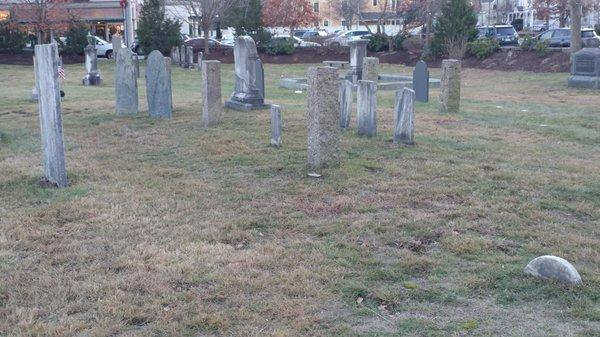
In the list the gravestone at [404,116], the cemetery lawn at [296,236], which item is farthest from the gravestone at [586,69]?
the gravestone at [404,116]

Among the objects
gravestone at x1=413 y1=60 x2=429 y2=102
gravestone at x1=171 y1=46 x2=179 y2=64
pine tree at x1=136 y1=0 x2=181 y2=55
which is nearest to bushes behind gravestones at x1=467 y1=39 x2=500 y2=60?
gravestone at x1=171 y1=46 x2=179 y2=64

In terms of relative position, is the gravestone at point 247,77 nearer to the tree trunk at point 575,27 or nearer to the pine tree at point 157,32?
the tree trunk at point 575,27

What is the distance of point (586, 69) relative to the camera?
21.7 meters

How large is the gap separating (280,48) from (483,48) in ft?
34.8

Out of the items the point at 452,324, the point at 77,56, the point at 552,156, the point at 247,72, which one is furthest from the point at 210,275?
the point at 77,56

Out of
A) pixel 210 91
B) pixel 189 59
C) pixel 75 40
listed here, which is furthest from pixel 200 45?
pixel 210 91

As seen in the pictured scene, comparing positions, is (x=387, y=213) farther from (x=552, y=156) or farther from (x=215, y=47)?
(x=215, y=47)

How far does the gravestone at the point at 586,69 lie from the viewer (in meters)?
21.1

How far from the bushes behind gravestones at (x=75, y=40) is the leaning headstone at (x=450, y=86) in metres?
26.5

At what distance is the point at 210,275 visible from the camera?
518 centimetres

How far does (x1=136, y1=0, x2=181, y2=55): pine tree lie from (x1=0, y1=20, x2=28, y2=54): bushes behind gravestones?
6.12 metres

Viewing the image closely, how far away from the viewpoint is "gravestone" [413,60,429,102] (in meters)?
16.8

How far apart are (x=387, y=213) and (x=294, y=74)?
24.0 m

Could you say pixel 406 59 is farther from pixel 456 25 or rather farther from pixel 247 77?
pixel 247 77
